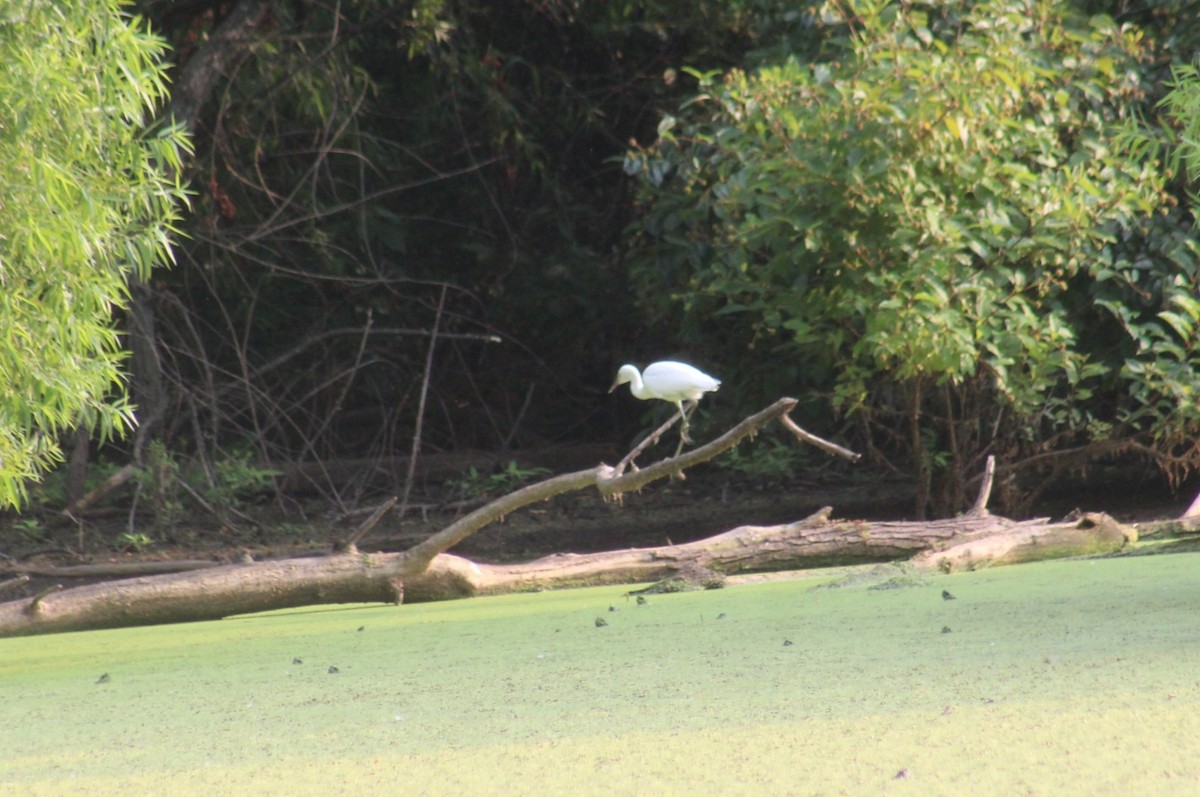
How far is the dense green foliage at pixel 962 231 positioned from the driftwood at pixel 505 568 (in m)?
0.80

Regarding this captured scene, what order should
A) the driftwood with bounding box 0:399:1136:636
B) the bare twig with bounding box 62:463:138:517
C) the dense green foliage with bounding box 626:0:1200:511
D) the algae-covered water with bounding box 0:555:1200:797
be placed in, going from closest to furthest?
the algae-covered water with bounding box 0:555:1200:797 < the driftwood with bounding box 0:399:1136:636 < the dense green foliage with bounding box 626:0:1200:511 < the bare twig with bounding box 62:463:138:517

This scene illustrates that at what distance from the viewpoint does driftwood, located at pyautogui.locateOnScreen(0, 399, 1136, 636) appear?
4406 mm

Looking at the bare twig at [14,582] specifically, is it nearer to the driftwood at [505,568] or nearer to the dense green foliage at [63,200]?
the driftwood at [505,568]

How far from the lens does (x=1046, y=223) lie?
5469 millimetres

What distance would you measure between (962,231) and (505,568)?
6.87 feet

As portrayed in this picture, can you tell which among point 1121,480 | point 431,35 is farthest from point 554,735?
point 431,35

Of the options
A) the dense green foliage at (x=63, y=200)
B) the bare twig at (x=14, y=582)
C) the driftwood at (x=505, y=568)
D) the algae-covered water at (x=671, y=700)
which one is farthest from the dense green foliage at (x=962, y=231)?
the bare twig at (x=14, y=582)

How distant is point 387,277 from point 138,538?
8.34 feet

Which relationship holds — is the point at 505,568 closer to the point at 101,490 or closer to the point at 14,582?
the point at 14,582

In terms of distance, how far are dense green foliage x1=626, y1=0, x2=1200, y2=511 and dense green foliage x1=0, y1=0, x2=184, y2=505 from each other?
2636 mm

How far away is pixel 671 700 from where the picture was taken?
2664 millimetres

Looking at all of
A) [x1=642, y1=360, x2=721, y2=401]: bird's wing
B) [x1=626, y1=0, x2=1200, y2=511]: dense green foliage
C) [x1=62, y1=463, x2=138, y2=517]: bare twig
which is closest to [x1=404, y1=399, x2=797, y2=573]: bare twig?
[x1=642, y1=360, x2=721, y2=401]: bird's wing

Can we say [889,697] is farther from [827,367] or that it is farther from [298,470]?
[298,470]

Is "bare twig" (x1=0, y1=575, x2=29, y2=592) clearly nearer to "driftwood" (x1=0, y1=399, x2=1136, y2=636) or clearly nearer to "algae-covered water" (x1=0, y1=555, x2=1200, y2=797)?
"driftwood" (x1=0, y1=399, x2=1136, y2=636)
